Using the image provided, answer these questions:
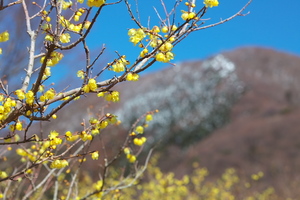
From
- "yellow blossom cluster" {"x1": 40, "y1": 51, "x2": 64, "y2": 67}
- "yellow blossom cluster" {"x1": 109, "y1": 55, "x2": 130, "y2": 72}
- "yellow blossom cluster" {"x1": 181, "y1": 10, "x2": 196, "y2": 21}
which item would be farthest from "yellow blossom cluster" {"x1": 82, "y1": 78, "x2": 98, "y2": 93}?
"yellow blossom cluster" {"x1": 181, "y1": 10, "x2": 196, "y2": 21}

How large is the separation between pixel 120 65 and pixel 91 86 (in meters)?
0.20

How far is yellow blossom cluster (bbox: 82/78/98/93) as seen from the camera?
2.11 m

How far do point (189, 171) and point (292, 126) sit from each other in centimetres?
572

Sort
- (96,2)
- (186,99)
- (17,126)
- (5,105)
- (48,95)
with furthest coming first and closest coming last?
(186,99)
(17,126)
(48,95)
(5,105)
(96,2)

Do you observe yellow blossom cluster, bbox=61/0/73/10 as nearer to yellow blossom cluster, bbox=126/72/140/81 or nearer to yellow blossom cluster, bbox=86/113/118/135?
yellow blossom cluster, bbox=126/72/140/81

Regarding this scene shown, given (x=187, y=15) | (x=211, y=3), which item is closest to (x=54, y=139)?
(x=187, y=15)

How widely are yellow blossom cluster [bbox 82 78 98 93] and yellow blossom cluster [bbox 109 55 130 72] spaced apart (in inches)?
5.3

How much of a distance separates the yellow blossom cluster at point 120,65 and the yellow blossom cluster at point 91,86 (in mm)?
134

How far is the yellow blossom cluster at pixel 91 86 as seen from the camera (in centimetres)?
211

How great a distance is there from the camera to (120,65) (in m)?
2.14

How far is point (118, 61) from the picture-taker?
2158 millimetres

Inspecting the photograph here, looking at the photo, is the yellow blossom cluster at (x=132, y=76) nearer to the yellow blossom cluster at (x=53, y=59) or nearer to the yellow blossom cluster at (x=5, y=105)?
the yellow blossom cluster at (x=53, y=59)

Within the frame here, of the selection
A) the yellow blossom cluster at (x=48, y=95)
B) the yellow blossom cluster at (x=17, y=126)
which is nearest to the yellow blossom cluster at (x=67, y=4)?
the yellow blossom cluster at (x=48, y=95)

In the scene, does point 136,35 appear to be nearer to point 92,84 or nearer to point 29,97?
point 92,84
